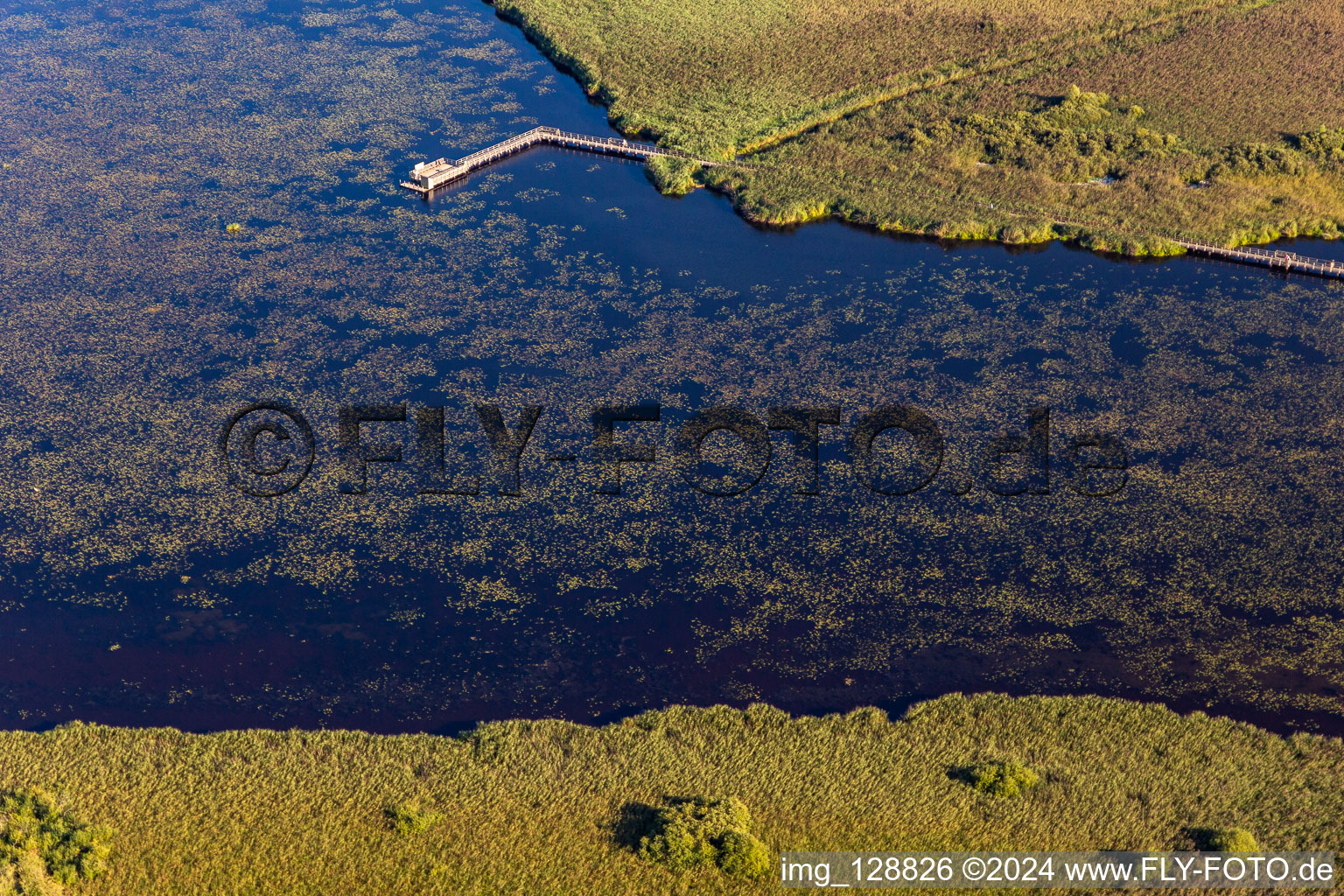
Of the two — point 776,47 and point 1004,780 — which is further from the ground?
point 776,47

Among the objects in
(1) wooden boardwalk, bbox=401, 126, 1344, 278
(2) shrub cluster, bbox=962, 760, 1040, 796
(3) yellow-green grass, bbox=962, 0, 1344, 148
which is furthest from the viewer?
(3) yellow-green grass, bbox=962, 0, 1344, 148

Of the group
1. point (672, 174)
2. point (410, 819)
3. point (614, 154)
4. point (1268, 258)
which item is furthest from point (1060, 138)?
point (410, 819)

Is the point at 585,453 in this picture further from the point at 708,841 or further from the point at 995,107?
the point at 995,107

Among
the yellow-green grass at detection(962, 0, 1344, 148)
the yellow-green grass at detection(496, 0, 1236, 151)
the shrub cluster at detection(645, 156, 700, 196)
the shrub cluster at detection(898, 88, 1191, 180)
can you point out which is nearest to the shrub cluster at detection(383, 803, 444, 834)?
the shrub cluster at detection(645, 156, 700, 196)

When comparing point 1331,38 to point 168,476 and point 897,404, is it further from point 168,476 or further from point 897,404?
point 168,476

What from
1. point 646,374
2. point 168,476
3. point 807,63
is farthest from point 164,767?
point 807,63

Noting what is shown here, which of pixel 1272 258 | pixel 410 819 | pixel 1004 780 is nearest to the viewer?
pixel 410 819

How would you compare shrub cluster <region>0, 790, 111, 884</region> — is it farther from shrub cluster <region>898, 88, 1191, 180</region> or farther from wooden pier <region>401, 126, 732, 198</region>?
shrub cluster <region>898, 88, 1191, 180</region>
